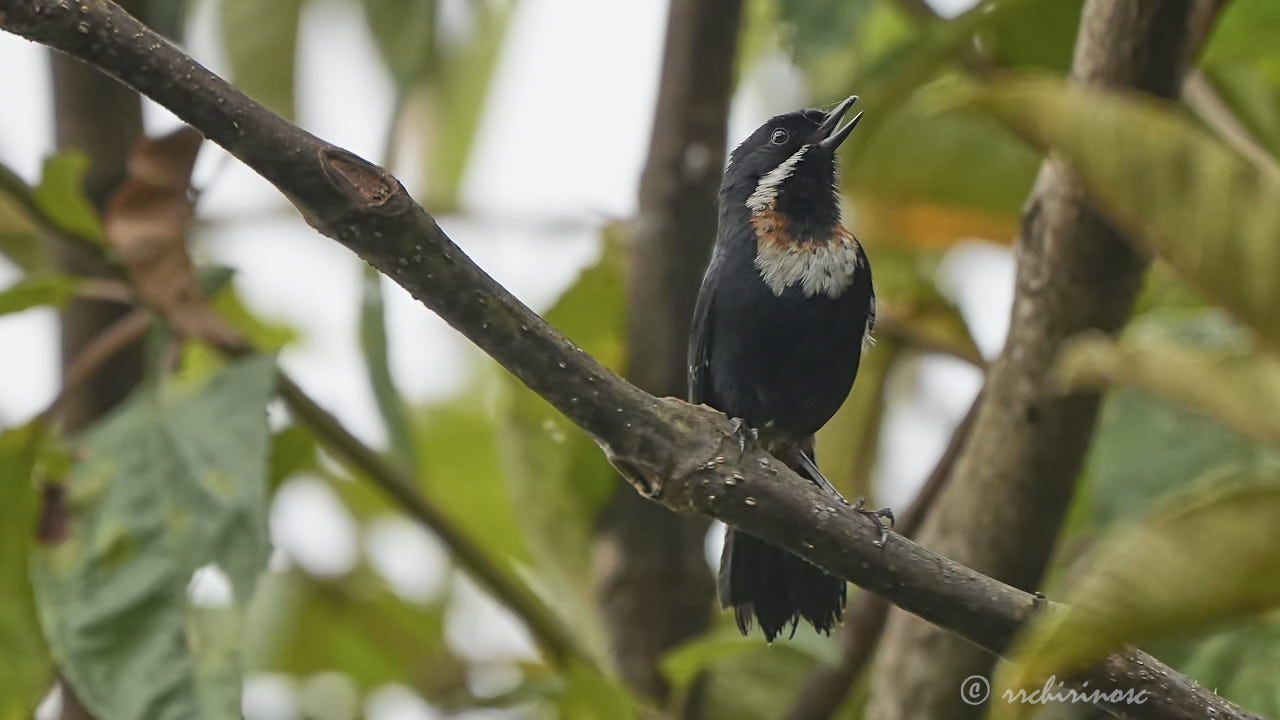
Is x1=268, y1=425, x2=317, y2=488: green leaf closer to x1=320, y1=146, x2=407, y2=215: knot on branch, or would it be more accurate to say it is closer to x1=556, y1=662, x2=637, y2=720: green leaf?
x1=556, y1=662, x2=637, y2=720: green leaf

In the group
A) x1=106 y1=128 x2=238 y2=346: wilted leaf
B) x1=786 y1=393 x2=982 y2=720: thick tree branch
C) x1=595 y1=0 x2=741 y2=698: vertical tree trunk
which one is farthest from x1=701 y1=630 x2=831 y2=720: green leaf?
x1=106 y1=128 x2=238 y2=346: wilted leaf

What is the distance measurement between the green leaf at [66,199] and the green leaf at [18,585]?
1.34 ft

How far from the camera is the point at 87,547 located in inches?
98.3

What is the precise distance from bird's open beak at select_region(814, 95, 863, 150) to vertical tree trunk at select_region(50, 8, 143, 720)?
1.61 meters

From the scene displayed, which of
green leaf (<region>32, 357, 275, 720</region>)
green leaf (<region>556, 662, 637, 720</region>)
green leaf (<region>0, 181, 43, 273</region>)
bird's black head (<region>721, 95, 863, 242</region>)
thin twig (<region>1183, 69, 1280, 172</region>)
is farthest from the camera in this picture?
green leaf (<region>0, 181, 43, 273</region>)

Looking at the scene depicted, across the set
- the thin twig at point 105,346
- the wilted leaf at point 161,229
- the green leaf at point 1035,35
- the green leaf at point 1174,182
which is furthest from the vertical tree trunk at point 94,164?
the green leaf at point 1174,182

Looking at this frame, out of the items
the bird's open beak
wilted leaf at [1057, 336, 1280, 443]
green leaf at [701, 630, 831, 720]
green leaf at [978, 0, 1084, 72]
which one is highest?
green leaf at [978, 0, 1084, 72]

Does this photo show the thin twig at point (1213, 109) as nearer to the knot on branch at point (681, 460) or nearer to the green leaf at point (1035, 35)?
the green leaf at point (1035, 35)

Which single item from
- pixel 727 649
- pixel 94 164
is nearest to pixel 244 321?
pixel 94 164

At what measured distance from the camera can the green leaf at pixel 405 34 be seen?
309 centimetres

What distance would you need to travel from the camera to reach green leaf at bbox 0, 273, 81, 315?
251 centimetres

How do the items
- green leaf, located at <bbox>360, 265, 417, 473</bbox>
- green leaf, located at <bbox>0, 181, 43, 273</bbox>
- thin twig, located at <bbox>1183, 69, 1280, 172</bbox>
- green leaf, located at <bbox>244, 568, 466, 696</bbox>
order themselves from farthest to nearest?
green leaf, located at <bbox>244, 568, 466, 696</bbox> → green leaf, located at <bbox>0, 181, 43, 273</bbox> → thin twig, located at <bbox>1183, 69, 1280, 172</bbox> → green leaf, located at <bbox>360, 265, 417, 473</bbox>

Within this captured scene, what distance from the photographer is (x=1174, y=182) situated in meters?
1.07

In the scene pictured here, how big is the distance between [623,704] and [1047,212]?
1.13 meters
